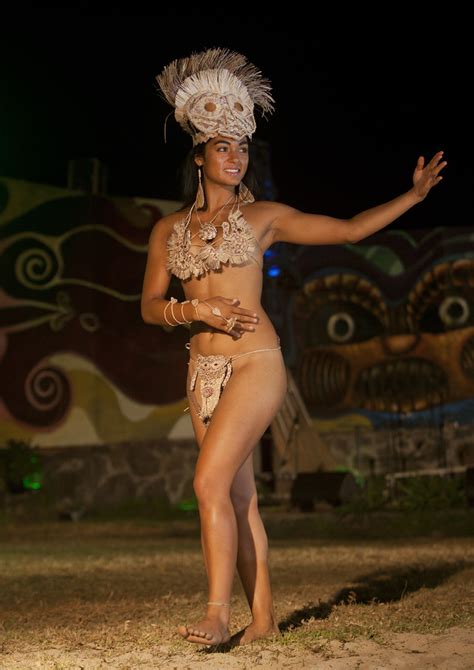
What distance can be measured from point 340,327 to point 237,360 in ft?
39.7

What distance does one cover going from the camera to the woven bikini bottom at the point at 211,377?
371 centimetres

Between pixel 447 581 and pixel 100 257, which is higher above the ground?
pixel 100 257

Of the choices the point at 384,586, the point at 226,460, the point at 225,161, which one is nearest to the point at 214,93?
the point at 225,161

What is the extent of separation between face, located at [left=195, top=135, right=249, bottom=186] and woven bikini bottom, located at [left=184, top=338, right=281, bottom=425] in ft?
2.22

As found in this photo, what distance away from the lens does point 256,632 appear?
3.76 meters

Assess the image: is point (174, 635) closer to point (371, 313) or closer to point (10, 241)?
point (10, 241)

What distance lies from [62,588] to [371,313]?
10.0 meters

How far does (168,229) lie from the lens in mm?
3988

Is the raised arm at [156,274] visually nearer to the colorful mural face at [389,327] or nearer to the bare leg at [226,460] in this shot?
the bare leg at [226,460]

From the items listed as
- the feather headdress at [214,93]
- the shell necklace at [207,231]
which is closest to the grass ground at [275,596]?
the shell necklace at [207,231]

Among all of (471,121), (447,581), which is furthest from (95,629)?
(471,121)

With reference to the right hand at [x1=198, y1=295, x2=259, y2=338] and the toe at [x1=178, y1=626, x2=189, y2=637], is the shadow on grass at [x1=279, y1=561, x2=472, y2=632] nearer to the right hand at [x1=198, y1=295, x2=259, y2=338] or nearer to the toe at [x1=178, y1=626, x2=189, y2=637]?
the toe at [x1=178, y1=626, x2=189, y2=637]

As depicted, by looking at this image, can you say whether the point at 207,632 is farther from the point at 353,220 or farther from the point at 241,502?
the point at 353,220

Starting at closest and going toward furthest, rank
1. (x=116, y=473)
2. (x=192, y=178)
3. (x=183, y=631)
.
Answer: (x=183, y=631)
(x=192, y=178)
(x=116, y=473)
